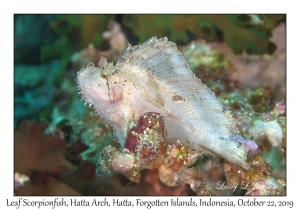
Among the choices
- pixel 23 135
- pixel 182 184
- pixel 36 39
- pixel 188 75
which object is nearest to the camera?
pixel 188 75

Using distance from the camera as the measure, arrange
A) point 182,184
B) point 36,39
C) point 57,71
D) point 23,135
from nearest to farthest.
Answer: point 182,184, point 23,135, point 57,71, point 36,39

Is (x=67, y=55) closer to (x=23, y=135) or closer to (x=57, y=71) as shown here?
(x=57, y=71)

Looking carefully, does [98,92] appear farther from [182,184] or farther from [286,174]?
[286,174]

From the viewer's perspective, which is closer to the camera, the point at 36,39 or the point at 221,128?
the point at 221,128

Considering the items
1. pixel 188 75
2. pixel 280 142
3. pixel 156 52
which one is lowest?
pixel 280 142
